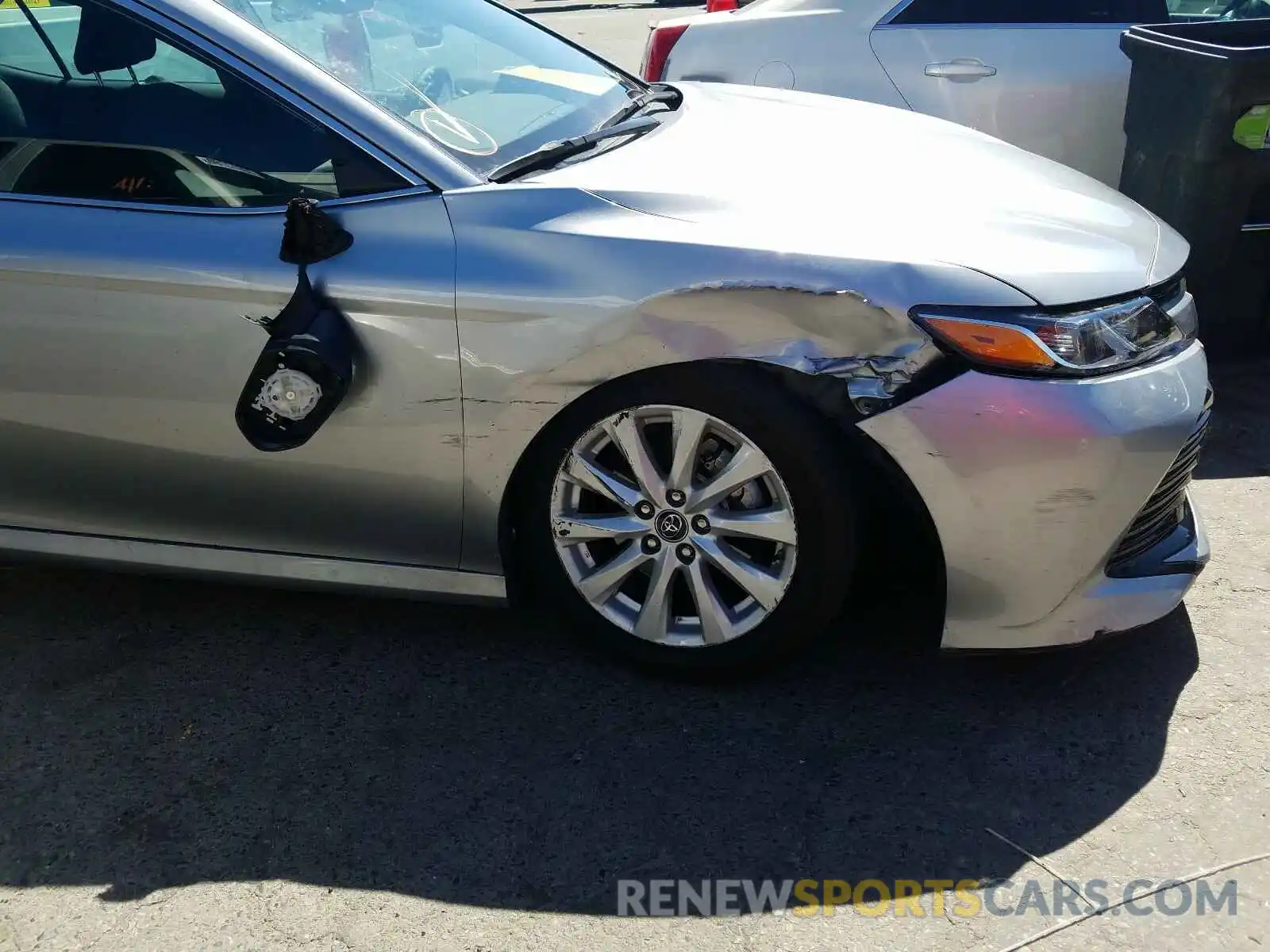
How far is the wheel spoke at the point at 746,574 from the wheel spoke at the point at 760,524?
43mm

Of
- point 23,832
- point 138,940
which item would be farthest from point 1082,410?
Result: point 23,832

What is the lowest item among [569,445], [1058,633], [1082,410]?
[1058,633]

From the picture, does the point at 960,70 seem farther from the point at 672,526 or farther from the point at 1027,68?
the point at 672,526

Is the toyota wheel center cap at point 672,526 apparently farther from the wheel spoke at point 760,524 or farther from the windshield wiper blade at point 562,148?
the windshield wiper blade at point 562,148

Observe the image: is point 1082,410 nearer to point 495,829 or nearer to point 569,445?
point 569,445

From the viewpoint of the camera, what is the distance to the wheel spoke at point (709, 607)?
2.96 meters

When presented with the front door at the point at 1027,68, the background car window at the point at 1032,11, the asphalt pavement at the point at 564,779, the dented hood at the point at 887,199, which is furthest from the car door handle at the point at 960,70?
the asphalt pavement at the point at 564,779

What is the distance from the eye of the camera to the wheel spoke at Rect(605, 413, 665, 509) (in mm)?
2867

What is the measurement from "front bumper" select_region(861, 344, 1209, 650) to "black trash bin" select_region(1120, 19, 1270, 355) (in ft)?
7.14

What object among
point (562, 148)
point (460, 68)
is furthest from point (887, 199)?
point (460, 68)

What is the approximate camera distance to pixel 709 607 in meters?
2.97

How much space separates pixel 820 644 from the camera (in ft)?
10.6

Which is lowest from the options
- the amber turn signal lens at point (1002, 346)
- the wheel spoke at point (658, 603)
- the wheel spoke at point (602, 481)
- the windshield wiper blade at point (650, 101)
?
the wheel spoke at point (658, 603)

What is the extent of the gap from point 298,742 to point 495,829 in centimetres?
57
